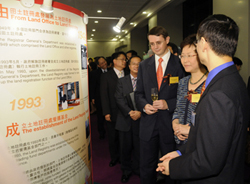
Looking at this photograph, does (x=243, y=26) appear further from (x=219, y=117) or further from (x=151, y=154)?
(x=219, y=117)

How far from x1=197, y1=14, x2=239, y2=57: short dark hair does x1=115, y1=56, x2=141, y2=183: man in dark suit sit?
1.72 metres

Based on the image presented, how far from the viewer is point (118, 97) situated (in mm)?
2768

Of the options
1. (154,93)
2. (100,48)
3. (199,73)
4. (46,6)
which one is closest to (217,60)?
(199,73)

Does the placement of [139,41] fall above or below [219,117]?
above

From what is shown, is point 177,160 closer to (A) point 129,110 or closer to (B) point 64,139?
(B) point 64,139

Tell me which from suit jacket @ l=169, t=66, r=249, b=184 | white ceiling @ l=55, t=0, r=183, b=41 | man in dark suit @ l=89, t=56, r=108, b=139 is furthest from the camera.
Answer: white ceiling @ l=55, t=0, r=183, b=41

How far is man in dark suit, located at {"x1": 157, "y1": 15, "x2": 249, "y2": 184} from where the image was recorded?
2.99 feet

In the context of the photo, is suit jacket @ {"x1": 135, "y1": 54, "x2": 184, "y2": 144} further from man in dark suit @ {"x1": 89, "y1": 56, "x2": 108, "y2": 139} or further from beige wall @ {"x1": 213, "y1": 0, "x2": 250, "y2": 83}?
beige wall @ {"x1": 213, "y1": 0, "x2": 250, "y2": 83}

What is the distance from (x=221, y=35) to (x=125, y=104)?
186 cm

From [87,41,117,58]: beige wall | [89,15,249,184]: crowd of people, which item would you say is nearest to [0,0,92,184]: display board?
[89,15,249,184]: crowd of people

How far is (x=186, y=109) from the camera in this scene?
5.67 feet

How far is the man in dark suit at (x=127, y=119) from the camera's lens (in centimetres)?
269

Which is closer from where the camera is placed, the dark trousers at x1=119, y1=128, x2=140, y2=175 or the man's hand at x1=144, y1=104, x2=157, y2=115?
the man's hand at x1=144, y1=104, x2=157, y2=115

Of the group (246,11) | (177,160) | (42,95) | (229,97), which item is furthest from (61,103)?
(246,11)
